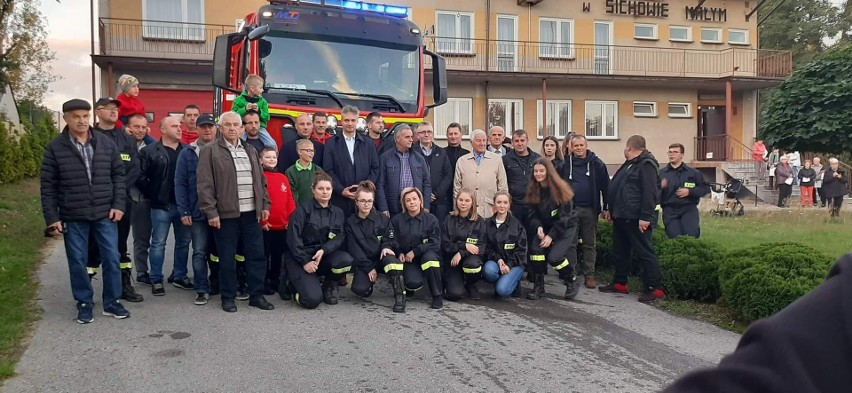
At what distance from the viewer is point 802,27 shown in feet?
154

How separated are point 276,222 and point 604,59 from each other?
2137 centimetres

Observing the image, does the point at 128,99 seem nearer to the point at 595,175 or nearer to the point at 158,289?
the point at 158,289

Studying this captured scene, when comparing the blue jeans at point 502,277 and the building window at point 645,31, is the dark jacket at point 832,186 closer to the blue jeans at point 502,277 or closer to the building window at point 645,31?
the building window at point 645,31

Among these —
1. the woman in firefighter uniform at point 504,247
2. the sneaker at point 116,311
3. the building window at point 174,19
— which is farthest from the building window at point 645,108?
the sneaker at point 116,311

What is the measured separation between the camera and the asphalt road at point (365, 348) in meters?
4.65

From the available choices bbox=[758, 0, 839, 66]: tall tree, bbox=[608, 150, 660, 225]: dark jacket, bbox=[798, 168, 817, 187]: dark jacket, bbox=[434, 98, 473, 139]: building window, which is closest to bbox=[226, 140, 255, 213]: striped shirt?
bbox=[608, 150, 660, 225]: dark jacket

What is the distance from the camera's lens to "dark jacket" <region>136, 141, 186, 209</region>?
24.1 feet

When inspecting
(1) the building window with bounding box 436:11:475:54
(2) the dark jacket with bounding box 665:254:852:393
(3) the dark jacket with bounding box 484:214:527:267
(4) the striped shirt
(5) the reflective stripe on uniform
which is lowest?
(5) the reflective stripe on uniform

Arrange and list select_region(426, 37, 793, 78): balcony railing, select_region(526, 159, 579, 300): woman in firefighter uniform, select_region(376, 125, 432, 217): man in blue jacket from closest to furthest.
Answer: select_region(526, 159, 579, 300): woman in firefighter uniform, select_region(376, 125, 432, 217): man in blue jacket, select_region(426, 37, 793, 78): balcony railing

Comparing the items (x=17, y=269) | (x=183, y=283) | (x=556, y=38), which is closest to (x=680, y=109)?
(x=556, y=38)

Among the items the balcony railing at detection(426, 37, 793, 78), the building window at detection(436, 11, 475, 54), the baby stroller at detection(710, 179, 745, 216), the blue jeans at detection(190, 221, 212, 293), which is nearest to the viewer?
the blue jeans at detection(190, 221, 212, 293)

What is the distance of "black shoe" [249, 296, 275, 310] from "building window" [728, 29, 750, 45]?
26.3 meters

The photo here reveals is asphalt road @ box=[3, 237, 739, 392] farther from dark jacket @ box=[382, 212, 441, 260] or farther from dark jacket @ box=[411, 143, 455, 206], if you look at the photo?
dark jacket @ box=[411, 143, 455, 206]

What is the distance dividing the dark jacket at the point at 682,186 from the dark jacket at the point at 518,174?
1765mm
